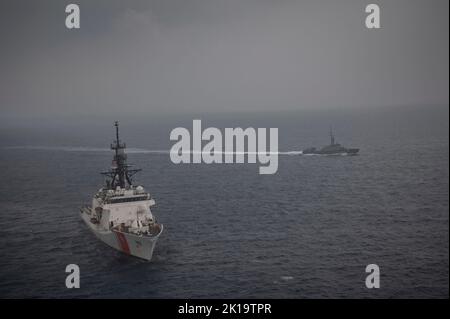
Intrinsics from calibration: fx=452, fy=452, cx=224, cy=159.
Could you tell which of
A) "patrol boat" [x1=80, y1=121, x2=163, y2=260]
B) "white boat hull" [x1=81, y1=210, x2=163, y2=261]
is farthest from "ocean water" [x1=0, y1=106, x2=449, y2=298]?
"patrol boat" [x1=80, y1=121, x2=163, y2=260]

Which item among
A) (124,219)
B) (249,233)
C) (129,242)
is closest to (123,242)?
(129,242)

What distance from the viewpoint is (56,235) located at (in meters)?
60.8

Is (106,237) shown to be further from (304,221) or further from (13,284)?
(304,221)

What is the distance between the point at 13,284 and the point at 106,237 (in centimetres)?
1242

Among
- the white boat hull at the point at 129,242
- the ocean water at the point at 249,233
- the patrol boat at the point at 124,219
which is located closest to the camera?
the ocean water at the point at 249,233

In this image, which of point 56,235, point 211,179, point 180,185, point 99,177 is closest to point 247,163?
point 211,179

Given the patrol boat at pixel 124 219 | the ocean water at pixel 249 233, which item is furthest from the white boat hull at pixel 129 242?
the ocean water at pixel 249 233

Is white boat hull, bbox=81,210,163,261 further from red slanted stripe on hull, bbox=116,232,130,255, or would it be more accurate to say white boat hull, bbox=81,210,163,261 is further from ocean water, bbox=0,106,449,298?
ocean water, bbox=0,106,449,298

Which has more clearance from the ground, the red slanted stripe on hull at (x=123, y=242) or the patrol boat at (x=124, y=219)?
the patrol boat at (x=124, y=219)

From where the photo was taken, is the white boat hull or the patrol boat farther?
the patrol boat

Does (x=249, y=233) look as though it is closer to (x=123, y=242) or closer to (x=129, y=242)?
(x=129, y=242)

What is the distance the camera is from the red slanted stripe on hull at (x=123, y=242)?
52219mm

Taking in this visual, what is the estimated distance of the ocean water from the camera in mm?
45125

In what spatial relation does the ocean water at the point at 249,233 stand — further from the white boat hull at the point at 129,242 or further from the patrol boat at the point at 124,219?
the patrol boat at the point at 124,219
